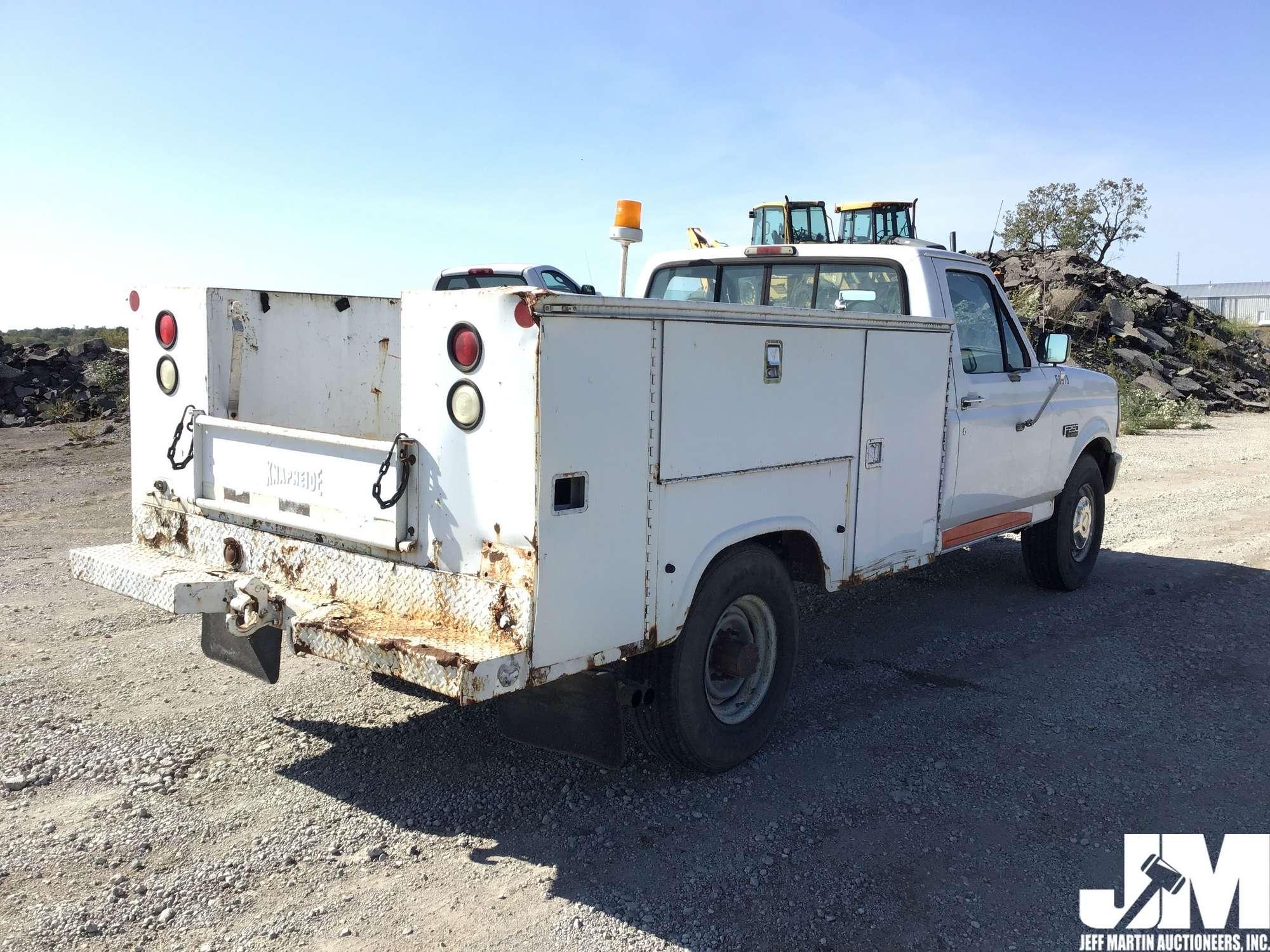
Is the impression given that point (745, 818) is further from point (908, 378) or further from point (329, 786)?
point (908, 378)

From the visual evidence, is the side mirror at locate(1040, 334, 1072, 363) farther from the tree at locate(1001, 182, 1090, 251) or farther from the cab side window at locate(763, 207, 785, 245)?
the tree at locate(1001, 182, 1090, 251)

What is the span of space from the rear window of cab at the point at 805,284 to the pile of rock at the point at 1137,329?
1724 cm

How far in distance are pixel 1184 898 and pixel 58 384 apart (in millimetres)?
18982

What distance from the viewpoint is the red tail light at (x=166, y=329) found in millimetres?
4130

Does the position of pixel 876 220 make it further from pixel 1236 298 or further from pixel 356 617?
pixel 1236 298

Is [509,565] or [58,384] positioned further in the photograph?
[58,384]

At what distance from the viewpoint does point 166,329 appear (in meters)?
4.16

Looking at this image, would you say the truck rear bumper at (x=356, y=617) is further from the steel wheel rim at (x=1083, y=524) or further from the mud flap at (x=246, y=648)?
the steel wheel rim at (x=1083, y=524)

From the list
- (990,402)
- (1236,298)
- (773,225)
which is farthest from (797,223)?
(1236,298)

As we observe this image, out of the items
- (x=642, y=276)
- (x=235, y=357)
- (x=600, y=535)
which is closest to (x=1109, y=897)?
(x=600, y=535)

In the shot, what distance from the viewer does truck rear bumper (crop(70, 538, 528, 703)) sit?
296cm

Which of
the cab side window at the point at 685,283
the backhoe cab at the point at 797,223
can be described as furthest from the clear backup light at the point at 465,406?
the backhoe cab at the point at 797,223

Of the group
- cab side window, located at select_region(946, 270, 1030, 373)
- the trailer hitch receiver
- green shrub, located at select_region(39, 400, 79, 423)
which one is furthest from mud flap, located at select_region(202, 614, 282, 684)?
green shrub, located at select_region(39, 400, 79, 423)

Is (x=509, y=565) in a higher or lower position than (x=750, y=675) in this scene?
higher
